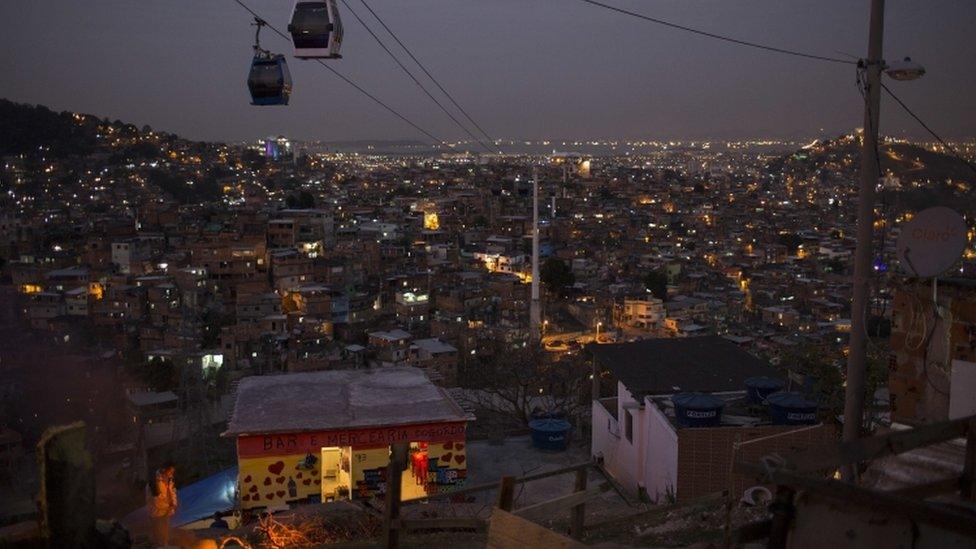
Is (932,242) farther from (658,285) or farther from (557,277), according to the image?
(557,277)

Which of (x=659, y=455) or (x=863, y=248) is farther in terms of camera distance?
(x=659, y=455)

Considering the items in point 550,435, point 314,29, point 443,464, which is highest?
point 314,29

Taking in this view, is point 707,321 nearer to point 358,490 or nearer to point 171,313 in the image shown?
point 171,313

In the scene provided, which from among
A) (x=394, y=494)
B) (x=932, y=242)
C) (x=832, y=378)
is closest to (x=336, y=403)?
(x=394, y=494)

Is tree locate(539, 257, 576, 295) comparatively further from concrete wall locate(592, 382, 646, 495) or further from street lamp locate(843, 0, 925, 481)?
street lamp locate(843, 0, 925, 481)

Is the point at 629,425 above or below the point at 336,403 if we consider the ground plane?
below

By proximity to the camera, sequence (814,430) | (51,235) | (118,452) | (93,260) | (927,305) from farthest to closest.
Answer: (51,235) → (93,260) → (118,452) → (814,430) → (927,305)

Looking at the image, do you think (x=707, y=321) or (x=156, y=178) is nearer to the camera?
(x=707, y=321)

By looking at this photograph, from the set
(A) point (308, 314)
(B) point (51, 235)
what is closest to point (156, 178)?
(B) point (51, 235)
